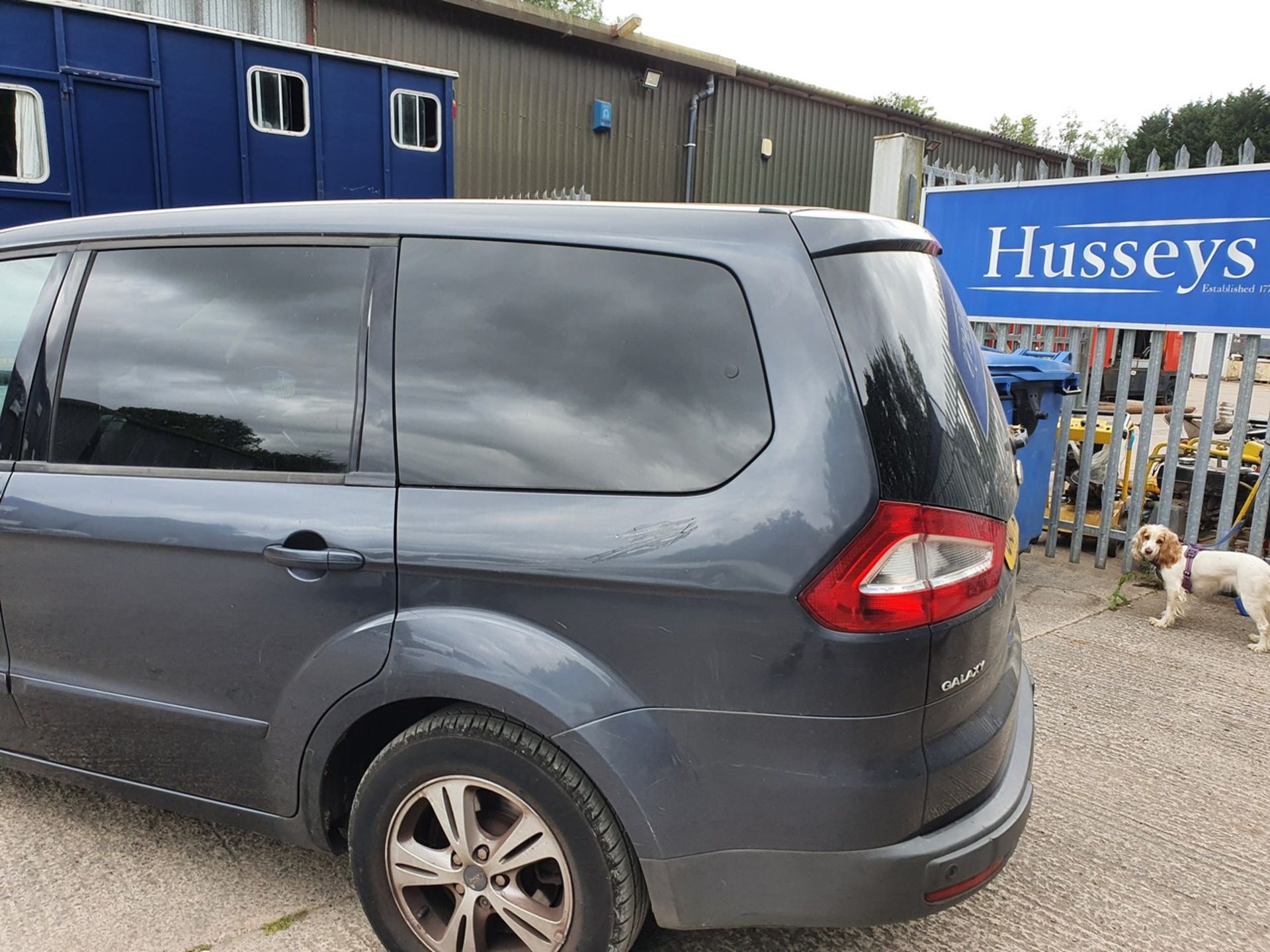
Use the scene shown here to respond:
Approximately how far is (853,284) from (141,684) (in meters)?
1.99

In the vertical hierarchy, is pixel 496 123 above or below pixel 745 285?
above

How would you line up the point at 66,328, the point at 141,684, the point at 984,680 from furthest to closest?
1. the point at 66,328
2. the point at 141,684
3. the point at 984,680

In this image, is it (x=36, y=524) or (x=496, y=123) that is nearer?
(x=36, y=524)

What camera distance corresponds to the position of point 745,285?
191 centimetres

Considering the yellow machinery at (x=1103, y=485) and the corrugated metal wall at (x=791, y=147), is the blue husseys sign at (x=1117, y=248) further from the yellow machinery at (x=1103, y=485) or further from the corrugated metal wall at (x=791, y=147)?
the corrugated metal wall at (x=791, y=147)

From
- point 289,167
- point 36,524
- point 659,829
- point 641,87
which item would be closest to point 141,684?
point 36,524

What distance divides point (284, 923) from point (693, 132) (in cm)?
1703

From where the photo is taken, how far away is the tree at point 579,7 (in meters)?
38.0

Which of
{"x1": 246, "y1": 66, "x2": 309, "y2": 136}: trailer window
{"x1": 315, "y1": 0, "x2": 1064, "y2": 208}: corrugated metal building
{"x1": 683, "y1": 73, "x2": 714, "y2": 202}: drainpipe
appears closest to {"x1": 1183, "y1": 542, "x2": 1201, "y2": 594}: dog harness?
{"x1": 246, "y1": 66, "x2": 309, "y2": 136}: trailer window

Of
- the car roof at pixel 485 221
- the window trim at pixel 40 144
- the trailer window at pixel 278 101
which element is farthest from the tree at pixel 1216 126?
the car roof at pixel 485 221

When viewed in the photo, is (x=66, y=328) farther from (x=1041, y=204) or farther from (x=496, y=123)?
(x=496, y=123)

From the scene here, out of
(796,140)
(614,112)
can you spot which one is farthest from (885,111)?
(614,112)

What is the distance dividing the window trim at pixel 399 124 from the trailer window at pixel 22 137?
3041 millimetres

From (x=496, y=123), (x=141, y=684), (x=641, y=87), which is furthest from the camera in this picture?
(x=641, y=87)
